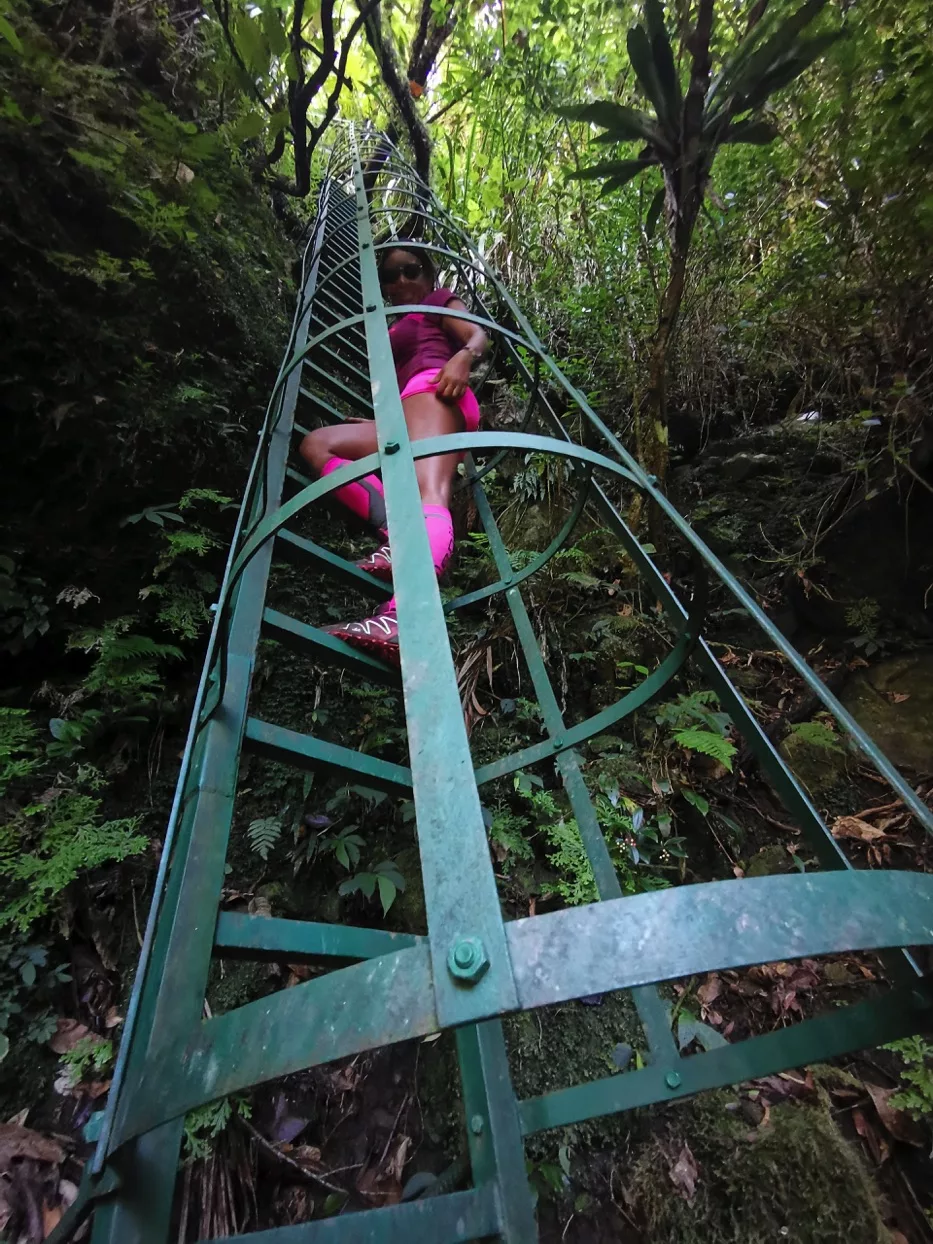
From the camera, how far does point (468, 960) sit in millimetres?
499

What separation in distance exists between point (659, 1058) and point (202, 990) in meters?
1.01

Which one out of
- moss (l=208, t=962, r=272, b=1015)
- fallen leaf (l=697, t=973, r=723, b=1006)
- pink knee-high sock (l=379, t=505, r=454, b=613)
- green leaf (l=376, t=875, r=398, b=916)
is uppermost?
pink knee-high sock (l=379, t=505, r=454, b=613)

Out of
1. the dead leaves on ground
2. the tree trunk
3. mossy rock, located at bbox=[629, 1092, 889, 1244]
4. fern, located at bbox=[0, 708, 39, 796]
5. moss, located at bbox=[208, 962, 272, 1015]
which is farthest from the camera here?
the tree trunk

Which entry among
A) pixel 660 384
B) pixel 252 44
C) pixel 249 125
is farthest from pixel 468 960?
pixel 252 44

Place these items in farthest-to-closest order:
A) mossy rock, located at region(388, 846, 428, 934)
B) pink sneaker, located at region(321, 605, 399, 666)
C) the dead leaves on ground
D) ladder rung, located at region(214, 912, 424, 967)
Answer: mossy rock, located at region(388, 846, 428, 934), pink sneaker, located at region(321, 605, 399, 666), the dead leaves on ground, ladder rung, located at region(214, 912, 424, 967)

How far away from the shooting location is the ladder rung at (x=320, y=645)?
155cm

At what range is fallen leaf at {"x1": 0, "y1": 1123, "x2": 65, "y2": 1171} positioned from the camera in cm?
137

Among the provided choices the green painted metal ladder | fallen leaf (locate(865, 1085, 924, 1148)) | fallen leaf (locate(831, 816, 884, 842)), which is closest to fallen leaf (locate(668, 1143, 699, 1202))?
the green painted metal ladder

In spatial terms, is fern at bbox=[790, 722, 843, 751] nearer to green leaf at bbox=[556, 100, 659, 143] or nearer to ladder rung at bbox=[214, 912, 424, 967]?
ladder rung at bbox=[214, 912, 424, 967]

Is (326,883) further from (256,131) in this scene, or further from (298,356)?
(256,131)

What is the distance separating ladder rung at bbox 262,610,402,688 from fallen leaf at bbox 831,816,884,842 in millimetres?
1972

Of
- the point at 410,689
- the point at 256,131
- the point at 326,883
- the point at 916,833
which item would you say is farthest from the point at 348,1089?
the point at 256,131

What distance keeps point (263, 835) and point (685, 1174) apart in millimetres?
1486

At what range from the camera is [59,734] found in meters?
2.00
